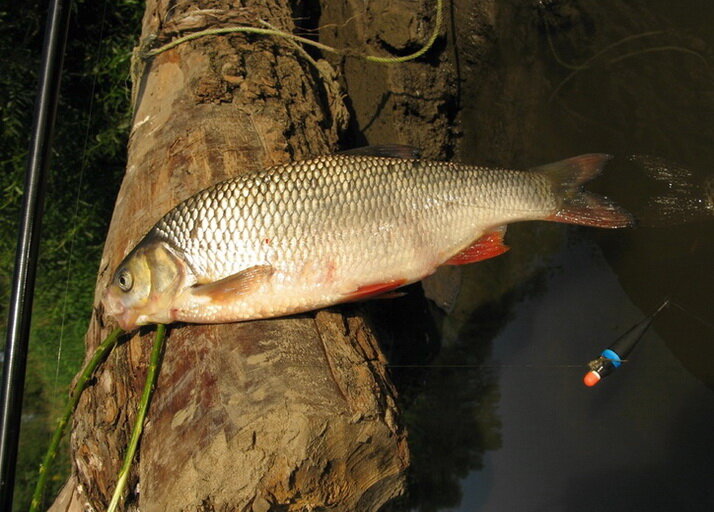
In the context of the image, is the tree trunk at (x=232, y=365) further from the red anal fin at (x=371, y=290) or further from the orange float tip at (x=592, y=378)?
the orange float tip at (x=592, y=378)

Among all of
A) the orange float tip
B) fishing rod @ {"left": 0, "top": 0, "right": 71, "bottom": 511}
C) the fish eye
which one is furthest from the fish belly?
the orange float tip

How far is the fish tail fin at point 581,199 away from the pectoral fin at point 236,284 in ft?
4.53

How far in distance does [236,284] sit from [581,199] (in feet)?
5.43

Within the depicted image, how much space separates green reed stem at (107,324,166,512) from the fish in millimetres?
129

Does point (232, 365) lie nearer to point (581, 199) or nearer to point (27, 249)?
point (27, 249)

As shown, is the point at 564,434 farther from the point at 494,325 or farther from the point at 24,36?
the point at 24,36

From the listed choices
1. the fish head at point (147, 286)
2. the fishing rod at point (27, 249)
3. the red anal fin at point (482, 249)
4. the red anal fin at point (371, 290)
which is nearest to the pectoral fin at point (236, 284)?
the fish head at point (147, 286)

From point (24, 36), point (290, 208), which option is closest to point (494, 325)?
point (290, 208)

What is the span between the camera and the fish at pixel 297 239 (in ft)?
7.30

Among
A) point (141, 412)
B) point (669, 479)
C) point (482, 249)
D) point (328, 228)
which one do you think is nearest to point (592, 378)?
point (482, 249)

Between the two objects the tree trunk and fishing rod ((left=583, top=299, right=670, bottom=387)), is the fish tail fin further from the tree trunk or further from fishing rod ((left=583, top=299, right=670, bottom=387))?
the tree trunk

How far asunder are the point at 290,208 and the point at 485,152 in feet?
6.99

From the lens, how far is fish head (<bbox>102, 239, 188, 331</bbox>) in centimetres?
223

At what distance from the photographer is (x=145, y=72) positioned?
3119 mm
